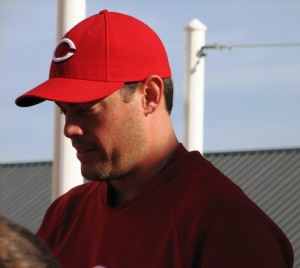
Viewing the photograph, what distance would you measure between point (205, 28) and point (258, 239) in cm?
808

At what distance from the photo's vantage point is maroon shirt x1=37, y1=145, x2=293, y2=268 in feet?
9.33

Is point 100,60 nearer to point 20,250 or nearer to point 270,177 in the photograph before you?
point 20,250

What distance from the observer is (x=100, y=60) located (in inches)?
122

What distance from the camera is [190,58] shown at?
414 inches

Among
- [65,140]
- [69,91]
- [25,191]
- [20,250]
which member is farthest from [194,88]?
[25,191]

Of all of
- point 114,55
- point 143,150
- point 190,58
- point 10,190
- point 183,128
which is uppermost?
point 114,55

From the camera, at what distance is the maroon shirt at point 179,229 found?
2.84 m

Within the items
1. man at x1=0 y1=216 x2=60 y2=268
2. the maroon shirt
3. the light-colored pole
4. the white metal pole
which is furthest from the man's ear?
the white metal pole

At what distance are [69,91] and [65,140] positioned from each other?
10.2 feet

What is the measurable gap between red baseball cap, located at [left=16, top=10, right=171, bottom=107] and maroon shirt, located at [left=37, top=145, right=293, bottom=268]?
26cm

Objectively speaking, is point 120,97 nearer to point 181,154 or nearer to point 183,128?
point 181,154

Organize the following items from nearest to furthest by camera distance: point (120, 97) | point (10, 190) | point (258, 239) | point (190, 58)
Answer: point (258, 239) → point (120, 97) → point (190, 58) → point (10, 190)

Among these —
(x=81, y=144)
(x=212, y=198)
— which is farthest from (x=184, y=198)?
(x=81, y=144)

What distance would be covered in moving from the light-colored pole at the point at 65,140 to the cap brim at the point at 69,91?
9.78 ft
